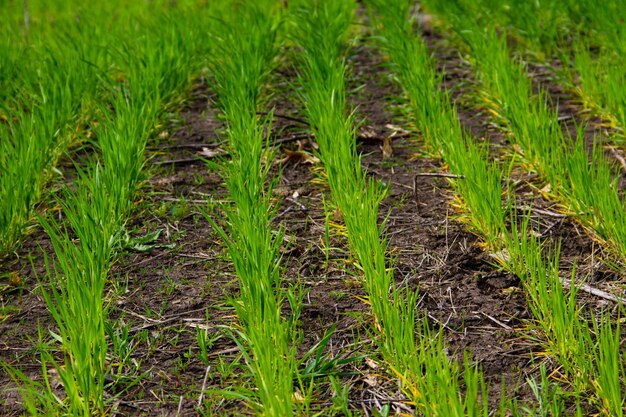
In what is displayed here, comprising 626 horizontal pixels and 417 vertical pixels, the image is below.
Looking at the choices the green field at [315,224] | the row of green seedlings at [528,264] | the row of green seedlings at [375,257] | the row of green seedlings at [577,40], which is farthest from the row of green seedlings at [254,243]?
the row of green seedlings at [577,40]

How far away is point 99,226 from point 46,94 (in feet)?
4.14

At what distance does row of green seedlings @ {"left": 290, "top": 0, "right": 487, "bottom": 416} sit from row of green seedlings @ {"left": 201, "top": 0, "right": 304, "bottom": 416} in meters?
0.22

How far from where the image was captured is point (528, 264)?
94.7 inches

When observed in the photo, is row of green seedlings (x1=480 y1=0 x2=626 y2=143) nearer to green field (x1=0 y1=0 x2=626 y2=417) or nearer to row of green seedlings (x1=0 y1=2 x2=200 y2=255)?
green field (x1=0 y1=0 x2=626 y2=417)

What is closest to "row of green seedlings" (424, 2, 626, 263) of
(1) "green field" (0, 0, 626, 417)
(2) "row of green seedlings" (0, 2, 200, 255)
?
(1) "green field" (0, 0, 626, 417)

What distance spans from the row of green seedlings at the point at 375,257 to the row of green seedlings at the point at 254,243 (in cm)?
22

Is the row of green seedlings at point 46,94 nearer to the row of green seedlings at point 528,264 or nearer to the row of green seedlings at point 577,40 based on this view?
the row of green seedlings at point 528,264

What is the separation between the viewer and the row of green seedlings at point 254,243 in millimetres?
2033

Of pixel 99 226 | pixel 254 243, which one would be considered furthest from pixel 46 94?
pixel 254 243

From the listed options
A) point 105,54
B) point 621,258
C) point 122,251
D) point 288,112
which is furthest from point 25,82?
point 621,258

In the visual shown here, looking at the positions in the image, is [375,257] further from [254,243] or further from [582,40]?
[582,40]

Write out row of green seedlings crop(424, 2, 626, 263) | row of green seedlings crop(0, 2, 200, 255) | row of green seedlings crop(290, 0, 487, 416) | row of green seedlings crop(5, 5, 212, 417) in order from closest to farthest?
row of green seedlings crop(290, 0, 487, 416) → row of green seedlings crop(5, 5, 212, 417) → row of green seedlings crop(424, 2, 626, 263) → row of green seedlings crop(0, 2, 200, 255)

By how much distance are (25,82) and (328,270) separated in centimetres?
197

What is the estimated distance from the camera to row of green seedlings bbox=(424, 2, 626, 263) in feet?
8.86
